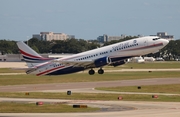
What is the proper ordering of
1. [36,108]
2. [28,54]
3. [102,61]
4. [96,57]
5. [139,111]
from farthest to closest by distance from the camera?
[28,54]
[96,57]
[102,61]
[36,108]
[139,111]

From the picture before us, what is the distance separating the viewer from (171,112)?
3756 centimetres

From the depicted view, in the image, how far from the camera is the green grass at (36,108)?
130 feet

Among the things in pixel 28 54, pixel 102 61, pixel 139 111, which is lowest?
pixel 139 111

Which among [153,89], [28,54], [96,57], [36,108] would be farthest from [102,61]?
[36,108]

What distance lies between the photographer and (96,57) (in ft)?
250

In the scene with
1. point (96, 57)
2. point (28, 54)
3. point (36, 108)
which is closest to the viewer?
point (36, 108)

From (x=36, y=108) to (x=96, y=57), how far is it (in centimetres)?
3548

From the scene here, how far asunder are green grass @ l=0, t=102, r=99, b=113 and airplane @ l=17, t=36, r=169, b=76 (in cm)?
3081

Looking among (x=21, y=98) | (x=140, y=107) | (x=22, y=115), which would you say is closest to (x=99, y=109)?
(x=140, y=107)

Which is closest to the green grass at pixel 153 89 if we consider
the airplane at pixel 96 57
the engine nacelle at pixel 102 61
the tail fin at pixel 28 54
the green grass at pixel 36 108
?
the airplane at pixel 96 57

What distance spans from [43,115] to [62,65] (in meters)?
42.0

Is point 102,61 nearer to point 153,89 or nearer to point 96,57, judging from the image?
point 96,57

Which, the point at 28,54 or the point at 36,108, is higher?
the point at 28,54

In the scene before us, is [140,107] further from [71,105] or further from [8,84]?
[8,84]
